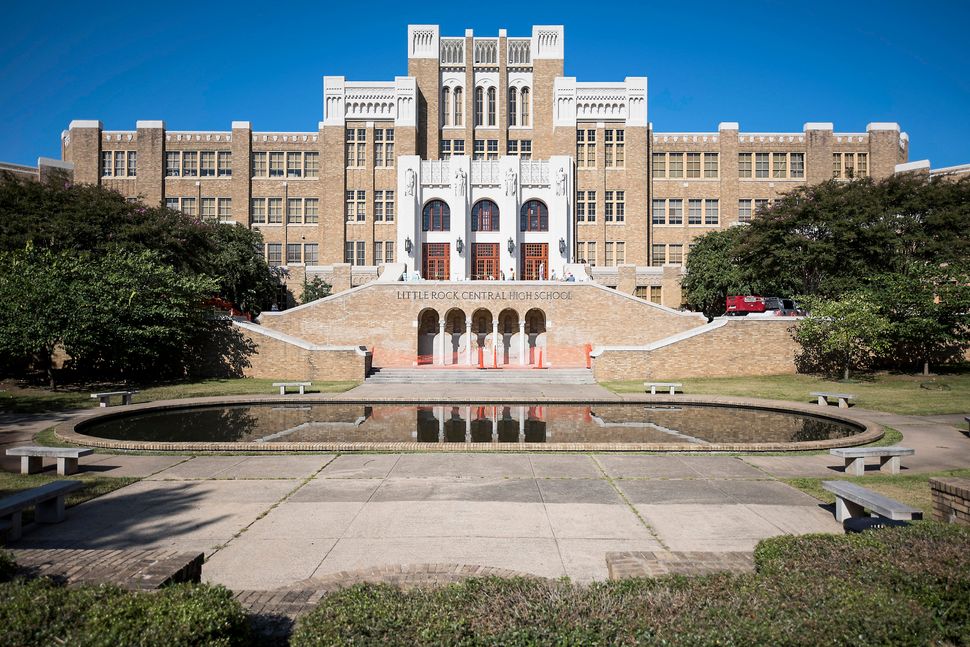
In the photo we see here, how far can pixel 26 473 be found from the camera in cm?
1106

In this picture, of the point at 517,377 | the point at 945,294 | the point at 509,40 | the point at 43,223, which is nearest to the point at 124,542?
the point at 517,377

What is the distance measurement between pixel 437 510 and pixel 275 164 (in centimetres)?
5391

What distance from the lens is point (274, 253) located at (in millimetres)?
55031

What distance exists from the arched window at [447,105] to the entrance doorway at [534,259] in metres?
16.6

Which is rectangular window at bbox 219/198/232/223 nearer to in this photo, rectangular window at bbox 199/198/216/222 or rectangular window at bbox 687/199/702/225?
rectangular window at bbox 199/198/216/222

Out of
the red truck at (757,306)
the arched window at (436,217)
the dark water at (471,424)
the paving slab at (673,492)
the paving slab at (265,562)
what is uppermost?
the arched window at (436,217)

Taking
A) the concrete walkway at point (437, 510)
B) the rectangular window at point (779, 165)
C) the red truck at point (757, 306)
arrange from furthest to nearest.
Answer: the rectangular window at point (779, 165), the red truck at point (757, 306), the concrete walkway at point (437, 510)

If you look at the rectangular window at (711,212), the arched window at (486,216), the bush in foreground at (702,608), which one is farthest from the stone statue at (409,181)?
the bush in foreground at (702,608)

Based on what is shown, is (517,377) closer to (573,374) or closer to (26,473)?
(573,374)

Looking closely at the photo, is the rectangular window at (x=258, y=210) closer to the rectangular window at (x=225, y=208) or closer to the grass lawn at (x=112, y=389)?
the rectangular window at (x=225, y=208)

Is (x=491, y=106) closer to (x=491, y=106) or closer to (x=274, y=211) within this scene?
(x=491, y=106)

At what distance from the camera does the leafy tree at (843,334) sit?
2744cm

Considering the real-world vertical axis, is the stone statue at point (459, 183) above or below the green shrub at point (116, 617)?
above

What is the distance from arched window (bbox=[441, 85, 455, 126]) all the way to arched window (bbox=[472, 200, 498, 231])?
44.0 ft
